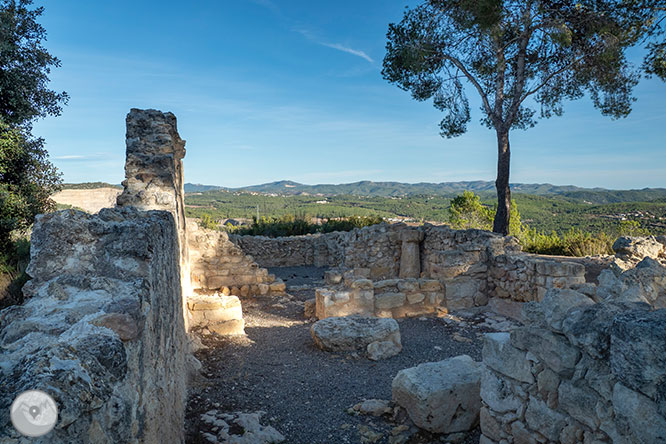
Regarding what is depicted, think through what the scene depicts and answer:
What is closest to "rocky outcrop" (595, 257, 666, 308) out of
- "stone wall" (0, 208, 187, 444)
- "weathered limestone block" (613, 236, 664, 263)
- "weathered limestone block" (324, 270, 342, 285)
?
"stone wall" (0, 208, 187, 444)

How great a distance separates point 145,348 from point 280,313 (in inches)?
255

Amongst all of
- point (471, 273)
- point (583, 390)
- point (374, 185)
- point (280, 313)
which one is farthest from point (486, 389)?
point (374, 185)

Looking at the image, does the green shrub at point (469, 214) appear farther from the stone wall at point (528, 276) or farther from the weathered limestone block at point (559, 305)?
the weathered limestone block at point (559, 305)

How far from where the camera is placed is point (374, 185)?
147125 millimetres

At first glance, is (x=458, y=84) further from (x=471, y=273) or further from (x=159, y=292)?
(x=159, y=292)

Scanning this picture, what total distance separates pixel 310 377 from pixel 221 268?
5700 millimetres

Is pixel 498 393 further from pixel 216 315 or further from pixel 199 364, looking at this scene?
pixel 216 315

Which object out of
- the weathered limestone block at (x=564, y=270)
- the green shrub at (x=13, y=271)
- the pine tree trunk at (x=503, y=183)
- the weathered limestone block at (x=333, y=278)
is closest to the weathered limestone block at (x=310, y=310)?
the weathered limestone block at (x=333, y=278)

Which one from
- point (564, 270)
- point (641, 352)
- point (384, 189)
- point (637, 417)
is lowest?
point (564, 270)

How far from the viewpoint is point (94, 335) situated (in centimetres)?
157

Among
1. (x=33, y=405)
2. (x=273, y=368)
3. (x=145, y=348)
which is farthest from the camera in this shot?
(x=273, y=368)

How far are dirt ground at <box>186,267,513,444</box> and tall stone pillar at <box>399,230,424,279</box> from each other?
3596mm

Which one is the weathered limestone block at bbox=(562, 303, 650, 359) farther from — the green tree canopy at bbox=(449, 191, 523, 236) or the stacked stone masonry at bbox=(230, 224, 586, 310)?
the green tree canopy at bbox=(449, 191, 523, 236)

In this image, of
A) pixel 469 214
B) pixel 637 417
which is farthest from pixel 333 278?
pixel 469 214
